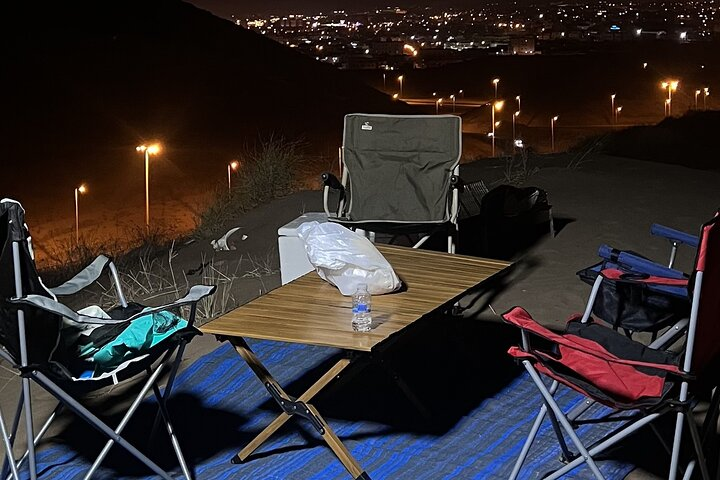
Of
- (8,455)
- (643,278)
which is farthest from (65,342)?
(643,278)

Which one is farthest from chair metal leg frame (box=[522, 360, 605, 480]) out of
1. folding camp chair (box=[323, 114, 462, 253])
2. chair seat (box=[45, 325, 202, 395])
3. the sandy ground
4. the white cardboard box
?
folding camp chair (box=[323, 114, 462, 253])

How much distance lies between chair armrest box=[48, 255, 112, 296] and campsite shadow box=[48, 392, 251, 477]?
0.52 metres

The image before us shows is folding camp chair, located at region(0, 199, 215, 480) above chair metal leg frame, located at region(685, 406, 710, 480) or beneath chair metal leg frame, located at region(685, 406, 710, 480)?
above

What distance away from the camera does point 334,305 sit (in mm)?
3266

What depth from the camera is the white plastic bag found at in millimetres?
3338

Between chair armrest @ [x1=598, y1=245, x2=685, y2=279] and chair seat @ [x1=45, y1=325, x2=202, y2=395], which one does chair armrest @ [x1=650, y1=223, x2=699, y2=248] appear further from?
chair seat @ [x1=45, y1=325, x2=202, y2=395]

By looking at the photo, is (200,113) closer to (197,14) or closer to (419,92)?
(419,92)

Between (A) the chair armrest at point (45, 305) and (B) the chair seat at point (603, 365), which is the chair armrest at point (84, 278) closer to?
(A) the chair armrest at point (45, 305)

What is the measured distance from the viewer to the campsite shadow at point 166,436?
3.21 meters

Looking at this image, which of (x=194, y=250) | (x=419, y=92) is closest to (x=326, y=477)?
(x=194, y=250)

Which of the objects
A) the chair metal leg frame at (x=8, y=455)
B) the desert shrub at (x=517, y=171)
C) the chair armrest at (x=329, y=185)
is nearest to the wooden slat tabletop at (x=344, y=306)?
the chair metal leg frame at (x=8, y=455)

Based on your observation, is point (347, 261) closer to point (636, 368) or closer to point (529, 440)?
point (529, 440)

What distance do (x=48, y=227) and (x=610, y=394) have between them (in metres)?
13.9

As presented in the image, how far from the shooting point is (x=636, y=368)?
2.86 metres
